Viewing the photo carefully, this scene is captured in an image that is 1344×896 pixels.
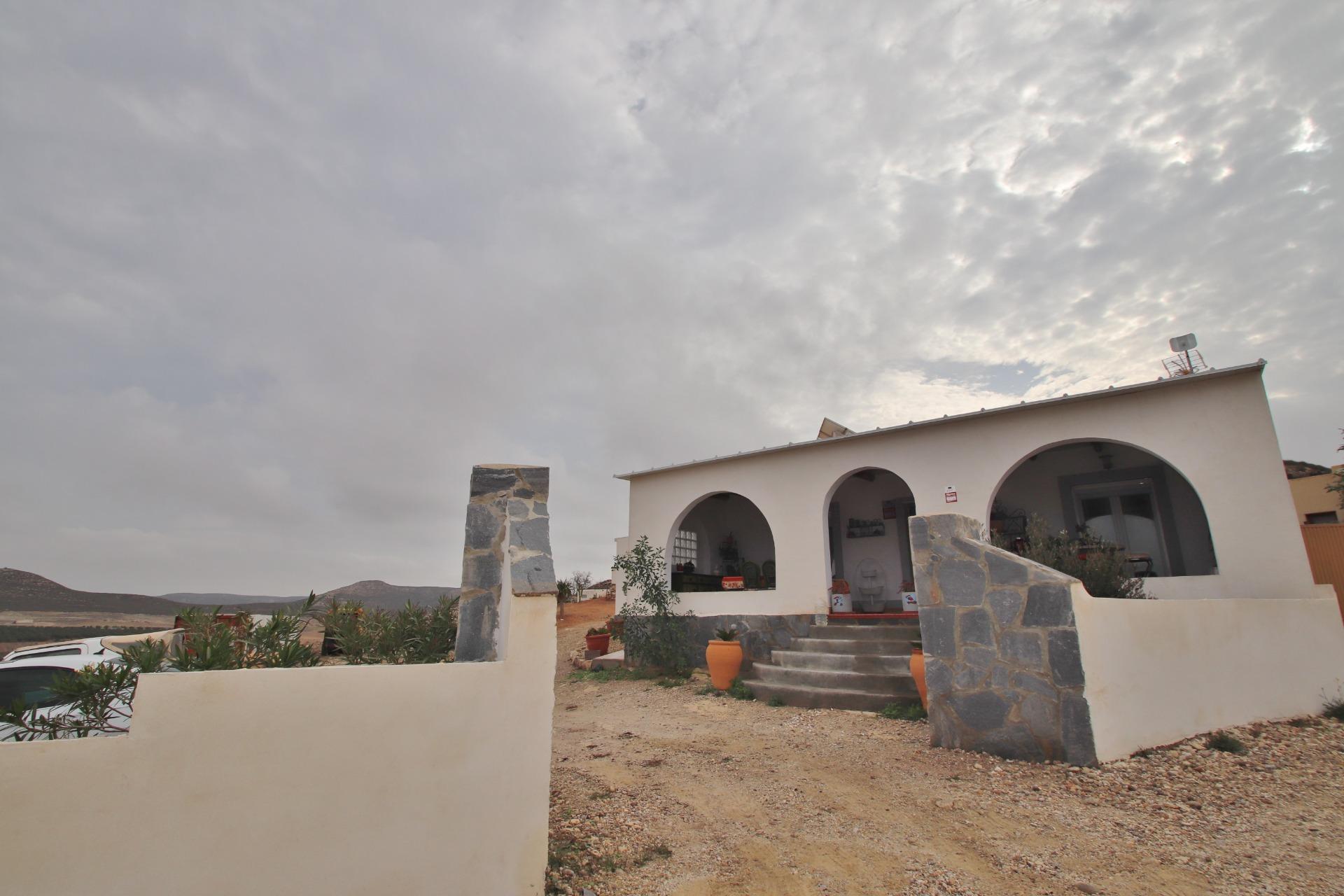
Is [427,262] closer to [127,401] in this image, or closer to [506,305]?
[506,305]

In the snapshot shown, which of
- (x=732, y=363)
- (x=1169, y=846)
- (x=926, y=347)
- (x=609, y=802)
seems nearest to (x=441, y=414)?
(x=732, y=363)

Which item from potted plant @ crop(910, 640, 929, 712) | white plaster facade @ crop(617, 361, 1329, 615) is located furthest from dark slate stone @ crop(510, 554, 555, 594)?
white plaster facade @ crop(617, 361, 1329, 615)

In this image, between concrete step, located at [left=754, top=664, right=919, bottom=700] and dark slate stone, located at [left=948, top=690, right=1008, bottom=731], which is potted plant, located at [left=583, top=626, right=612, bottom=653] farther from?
dark slate stone, located at [left=948, top=690, right=1008, bottom=731]

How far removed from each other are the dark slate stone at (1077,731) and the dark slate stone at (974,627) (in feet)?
2.15

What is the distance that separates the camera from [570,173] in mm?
8641

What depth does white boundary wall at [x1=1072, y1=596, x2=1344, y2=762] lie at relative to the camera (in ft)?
14.7

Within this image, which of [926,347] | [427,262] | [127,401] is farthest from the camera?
[926,347]

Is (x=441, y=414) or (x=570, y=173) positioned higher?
(x=570, y=173)

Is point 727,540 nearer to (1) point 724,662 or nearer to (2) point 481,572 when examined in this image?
(1) point 724,662

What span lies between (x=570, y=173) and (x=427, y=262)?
2.45m

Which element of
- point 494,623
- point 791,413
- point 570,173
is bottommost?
point 494,623

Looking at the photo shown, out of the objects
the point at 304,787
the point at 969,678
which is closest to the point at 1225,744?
the point at 969,678

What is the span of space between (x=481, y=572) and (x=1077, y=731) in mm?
4501

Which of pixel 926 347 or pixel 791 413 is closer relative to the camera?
pixel 926 347
